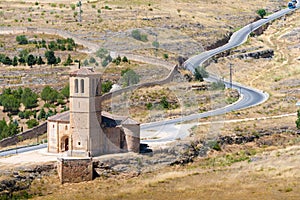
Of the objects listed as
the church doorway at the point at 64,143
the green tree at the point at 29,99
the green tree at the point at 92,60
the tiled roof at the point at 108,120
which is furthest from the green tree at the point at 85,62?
the church doorway at the point at 64,143

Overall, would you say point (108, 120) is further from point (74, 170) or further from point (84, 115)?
point (74, 170)

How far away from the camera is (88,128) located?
59688 mm

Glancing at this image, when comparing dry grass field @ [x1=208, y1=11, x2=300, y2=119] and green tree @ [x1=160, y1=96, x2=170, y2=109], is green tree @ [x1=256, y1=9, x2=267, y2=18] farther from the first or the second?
green tree @ [x1=160, y1=96, x2=170, y2=109]

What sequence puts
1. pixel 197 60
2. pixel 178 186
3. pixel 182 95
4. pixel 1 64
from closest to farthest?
pixel 178 186 < pixel 182 95 < pixel 1 64 < pixel 197 60

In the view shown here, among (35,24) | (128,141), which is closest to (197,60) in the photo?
(35,24)

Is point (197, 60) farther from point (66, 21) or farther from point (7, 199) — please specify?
point (7, 199)

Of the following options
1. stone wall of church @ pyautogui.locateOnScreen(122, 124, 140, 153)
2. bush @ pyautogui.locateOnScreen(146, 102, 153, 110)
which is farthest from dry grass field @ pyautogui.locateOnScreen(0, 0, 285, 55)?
stone wall of church @ pyautogui.locateOnScreen(122, 124, 140, 153)

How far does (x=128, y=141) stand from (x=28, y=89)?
71.5 ft

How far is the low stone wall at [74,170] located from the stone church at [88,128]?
2.64 feet

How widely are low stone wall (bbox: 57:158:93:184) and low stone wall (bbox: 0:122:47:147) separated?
9.47 metres

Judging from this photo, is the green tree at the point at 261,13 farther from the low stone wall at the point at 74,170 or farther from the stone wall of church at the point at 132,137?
the low stone wall at the point at 74,170

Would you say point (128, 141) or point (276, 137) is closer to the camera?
point (128, 141)

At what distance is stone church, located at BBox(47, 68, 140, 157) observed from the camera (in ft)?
196

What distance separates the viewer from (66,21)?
11619 cm
